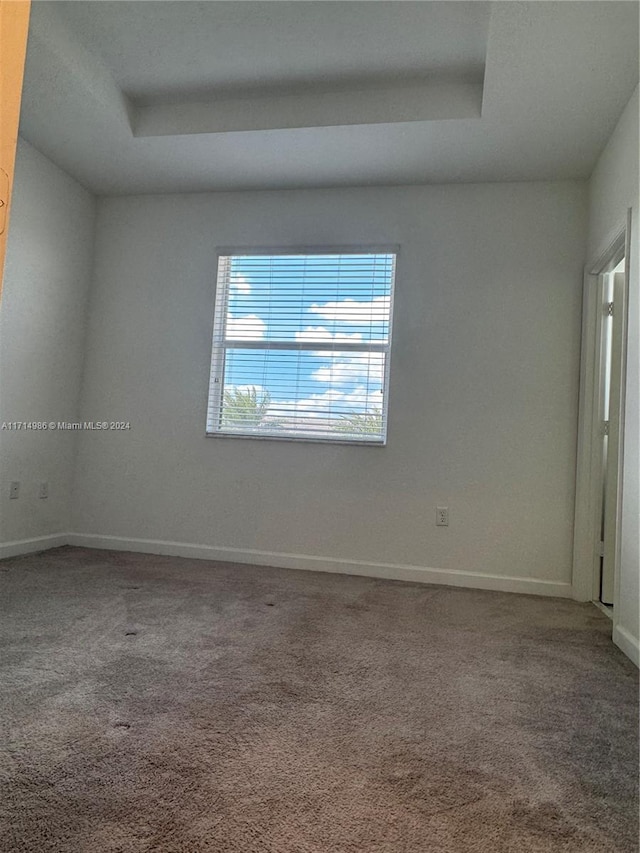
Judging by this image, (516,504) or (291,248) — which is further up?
(291,248)

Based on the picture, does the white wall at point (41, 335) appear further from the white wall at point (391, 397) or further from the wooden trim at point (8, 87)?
the wooden trim at point (8, 87)

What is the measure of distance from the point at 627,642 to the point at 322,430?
212 cm

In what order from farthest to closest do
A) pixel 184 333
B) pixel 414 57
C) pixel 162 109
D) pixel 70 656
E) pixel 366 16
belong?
pixel 184 333, pixel 162 109, pixel 414 57, pixel 366 16, pixel 70 656

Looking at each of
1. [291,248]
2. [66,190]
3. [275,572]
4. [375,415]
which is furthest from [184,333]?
[275,572]

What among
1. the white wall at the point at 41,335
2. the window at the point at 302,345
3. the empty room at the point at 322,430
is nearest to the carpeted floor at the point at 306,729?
the empty room at the point at 322,430

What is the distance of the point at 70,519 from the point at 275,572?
1.70 metres

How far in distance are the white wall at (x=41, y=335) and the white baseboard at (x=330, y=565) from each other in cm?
47

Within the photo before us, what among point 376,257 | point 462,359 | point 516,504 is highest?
point 376,257

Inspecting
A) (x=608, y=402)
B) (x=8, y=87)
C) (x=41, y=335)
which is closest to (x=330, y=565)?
(x=608, y=402)

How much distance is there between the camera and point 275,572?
3479mm

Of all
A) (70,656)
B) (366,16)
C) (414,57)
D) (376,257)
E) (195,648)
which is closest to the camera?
(70,656)

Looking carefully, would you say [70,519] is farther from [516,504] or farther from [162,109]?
[516,504]

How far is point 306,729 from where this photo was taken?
1509 mm

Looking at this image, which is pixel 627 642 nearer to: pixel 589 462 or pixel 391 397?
pixel 589 462
